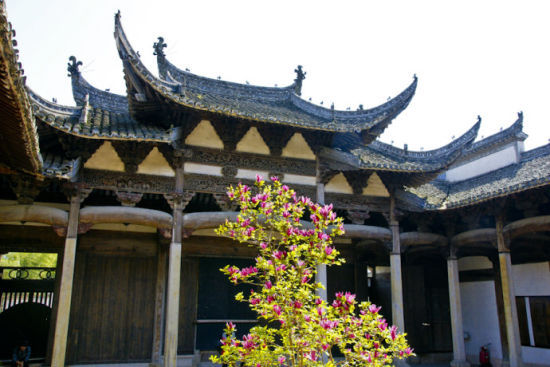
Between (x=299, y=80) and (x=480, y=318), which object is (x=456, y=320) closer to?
(x=480, y=318)

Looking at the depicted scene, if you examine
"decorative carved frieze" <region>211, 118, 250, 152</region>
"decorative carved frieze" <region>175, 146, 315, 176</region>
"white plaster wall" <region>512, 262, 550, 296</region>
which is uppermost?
"decorative carved frieze" <region>211, 118, 250, 152</region>

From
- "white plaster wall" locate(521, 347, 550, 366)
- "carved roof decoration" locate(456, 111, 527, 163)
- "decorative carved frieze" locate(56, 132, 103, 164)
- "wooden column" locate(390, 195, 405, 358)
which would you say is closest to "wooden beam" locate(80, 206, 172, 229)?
"decorative carved frieze" locate(56, 132, 103, 164)

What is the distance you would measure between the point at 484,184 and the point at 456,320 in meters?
3.97

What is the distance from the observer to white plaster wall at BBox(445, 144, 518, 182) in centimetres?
1246

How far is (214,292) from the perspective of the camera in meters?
10.1

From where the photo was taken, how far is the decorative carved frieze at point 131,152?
775 cm

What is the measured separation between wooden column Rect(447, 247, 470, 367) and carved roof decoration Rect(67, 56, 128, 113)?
836 centimetres

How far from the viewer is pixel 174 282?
7.73m

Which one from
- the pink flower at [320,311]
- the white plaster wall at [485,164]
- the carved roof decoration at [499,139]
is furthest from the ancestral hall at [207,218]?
the pink flower at [320,311]

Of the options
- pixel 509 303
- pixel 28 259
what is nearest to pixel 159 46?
pixel 509 303

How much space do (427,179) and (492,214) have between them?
149 centimetres

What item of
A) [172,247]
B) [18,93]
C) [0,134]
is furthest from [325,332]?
[172,247]

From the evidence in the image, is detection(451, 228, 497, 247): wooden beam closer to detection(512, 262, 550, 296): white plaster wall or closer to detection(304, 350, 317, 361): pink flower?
detection(512, 262, 550, 296): white plaster wall

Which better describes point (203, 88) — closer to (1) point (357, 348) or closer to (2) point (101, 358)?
(2) point (101, 358)
